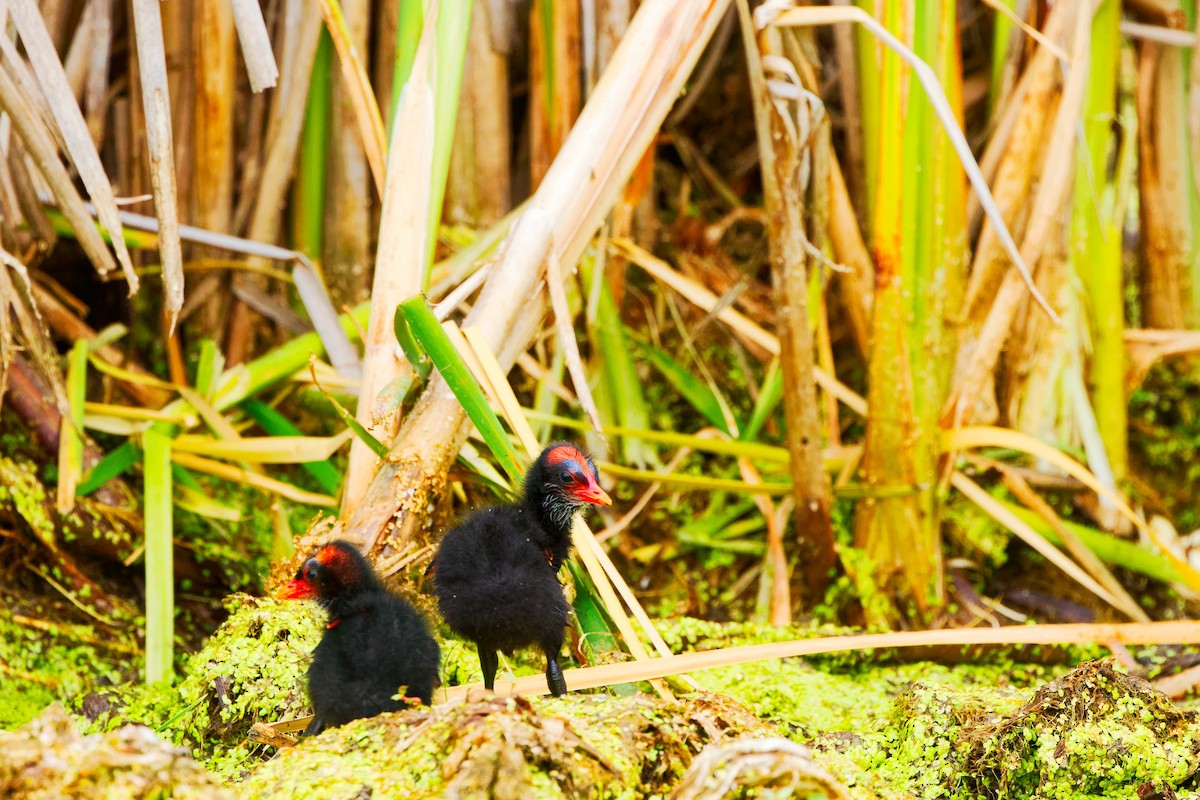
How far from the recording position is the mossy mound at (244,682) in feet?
8.49

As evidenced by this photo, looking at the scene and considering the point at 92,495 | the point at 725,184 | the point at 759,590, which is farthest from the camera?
the point at 725,184

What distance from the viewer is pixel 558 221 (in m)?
3.13

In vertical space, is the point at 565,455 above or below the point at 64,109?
below

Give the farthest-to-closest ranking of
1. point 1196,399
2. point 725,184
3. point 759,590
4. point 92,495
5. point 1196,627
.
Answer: point 725,184 → point 1196,399 → point 759,590 → point 92,495 → point 1196,627

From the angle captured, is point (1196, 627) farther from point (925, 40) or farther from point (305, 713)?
point (305, 713)

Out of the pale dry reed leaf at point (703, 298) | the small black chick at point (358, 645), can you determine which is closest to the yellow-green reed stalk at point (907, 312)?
the pale dry reed leaf at point (703, 298)

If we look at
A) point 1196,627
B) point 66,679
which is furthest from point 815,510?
point 66,679

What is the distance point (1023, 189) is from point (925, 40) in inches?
29.9

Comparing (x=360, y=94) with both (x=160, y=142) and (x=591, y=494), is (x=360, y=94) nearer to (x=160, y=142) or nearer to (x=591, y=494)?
(x=160, y=142)

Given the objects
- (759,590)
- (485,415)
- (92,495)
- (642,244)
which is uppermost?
(642,244)

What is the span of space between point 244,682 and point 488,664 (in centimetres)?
60

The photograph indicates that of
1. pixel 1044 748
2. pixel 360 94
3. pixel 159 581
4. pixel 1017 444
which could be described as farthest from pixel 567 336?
pixel 1017 444

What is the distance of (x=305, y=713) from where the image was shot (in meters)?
2.55

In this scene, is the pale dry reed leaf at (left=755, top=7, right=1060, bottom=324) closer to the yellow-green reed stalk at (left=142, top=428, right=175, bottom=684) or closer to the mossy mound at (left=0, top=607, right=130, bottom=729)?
the yellow-green reed stalk at (left=142, top=428, right=175, bottom=684)
